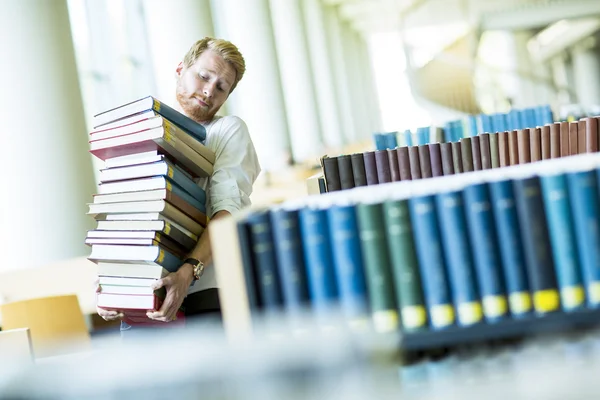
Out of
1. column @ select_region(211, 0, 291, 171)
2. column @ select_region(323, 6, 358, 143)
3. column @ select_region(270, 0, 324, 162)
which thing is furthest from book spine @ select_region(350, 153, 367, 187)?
column @ select_region(323, 6, 358, 143)

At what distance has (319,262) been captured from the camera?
5.44ft

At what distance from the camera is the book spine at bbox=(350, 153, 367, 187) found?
2752 mm

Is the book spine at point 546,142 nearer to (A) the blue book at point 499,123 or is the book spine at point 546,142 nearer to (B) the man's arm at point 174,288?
(B) the man's arm at point 174,288

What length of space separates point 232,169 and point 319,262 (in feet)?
3.12

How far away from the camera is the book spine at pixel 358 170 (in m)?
2.75

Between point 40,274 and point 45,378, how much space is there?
330cm

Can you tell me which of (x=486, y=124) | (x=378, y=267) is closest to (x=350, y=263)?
(x=378, y=267)

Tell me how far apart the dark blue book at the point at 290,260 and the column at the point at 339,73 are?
1966 cm

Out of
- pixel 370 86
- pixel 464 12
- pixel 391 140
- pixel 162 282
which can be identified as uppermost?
pixel 464 12

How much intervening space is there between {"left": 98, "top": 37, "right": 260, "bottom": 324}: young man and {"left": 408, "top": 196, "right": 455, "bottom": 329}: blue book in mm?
952

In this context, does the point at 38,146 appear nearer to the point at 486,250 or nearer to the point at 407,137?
the point at 407,137

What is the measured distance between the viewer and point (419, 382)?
58.5 inches

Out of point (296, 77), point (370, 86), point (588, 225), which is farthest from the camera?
point (370, 86)

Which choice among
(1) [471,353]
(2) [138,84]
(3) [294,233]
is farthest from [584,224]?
(2) [138,84]
